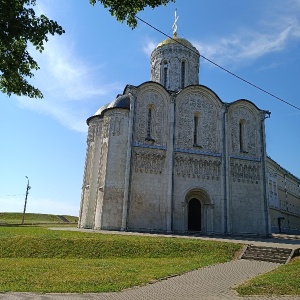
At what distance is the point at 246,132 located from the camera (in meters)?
25.8

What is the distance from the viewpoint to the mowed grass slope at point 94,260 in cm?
762

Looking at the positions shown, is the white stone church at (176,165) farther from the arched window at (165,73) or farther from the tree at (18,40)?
the tree at (18,40)

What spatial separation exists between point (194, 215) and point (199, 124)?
7072 millimetres

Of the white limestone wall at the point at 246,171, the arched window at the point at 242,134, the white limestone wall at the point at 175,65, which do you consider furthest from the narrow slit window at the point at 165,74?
the arched window at the point at 242,134

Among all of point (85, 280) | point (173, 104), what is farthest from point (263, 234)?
point (85, 280)

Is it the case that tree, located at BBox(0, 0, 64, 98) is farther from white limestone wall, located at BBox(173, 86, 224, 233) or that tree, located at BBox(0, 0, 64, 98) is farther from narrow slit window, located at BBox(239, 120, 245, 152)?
narrow slit window, located at BBox(239, 120, 245, 152)

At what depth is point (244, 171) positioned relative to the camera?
80.6 ft

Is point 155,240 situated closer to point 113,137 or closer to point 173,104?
point 113,137

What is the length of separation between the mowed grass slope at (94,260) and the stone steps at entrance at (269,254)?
62cm

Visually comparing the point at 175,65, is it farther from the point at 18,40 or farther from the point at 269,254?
the point at 18,40

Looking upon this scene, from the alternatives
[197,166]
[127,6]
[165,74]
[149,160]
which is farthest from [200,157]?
[127,6]

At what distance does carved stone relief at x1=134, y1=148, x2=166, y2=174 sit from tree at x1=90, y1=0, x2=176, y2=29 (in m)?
15.9

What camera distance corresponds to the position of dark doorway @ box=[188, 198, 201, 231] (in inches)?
922

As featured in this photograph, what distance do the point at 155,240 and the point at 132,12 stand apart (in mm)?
10714
